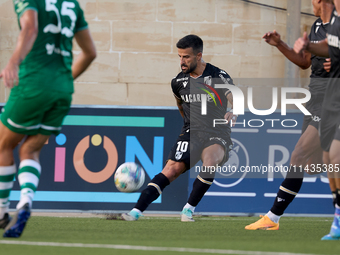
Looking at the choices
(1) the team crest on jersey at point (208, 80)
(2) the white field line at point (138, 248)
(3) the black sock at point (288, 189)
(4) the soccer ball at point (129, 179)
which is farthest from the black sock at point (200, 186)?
(2) the white field line at point (138, 248)

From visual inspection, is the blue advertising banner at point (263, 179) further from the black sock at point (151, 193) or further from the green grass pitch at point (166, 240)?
the green grass pitch at point (166, 240)

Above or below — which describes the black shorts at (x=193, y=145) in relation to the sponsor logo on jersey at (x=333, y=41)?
below

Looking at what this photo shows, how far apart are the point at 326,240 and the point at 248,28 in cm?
542

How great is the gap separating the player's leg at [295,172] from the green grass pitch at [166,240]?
0.55 ft

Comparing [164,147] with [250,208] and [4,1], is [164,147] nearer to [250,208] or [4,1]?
[250,208]

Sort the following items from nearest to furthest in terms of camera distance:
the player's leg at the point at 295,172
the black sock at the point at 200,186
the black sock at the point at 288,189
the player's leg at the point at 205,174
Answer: the player's leg at the point at 295,172 → the black sock at the point at 288,189 → the player's leg at the point at 205,174 → the black sock at the point at 200,186

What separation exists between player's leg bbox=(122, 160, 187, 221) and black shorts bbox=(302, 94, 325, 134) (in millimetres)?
1403

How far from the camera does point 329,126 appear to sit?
13.3ft

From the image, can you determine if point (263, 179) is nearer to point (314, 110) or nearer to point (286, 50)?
point (314, 110)

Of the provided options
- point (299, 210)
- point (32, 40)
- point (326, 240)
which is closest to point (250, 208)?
point (299, 210)

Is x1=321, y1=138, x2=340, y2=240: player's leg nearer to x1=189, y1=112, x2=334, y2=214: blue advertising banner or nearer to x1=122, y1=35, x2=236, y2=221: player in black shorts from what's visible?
x1=122, y1=35, x2=236, y2=221: player in black shorts

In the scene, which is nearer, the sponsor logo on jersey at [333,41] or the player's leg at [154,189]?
the sponsor logo on jersey at [333,41]

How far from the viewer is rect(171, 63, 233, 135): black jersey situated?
225 inches

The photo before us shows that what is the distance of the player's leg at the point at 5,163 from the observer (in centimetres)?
372
